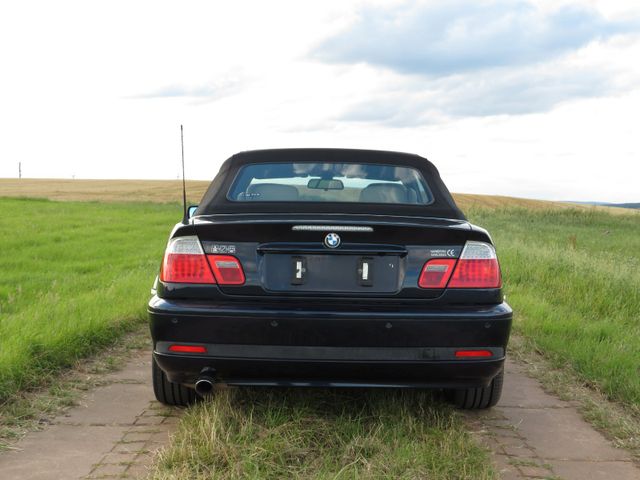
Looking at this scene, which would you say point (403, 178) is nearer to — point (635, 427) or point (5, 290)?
point (635, 427)

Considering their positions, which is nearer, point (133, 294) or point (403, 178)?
point (403, 178)

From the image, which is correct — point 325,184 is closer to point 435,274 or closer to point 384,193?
point 384,193

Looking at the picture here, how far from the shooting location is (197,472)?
9.43ft

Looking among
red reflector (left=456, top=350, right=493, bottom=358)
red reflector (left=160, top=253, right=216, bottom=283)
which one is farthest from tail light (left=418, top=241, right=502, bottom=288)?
red reflector (left=160, top=253, right=216, bottom=283)

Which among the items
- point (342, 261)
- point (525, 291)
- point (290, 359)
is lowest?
point (525, 291)

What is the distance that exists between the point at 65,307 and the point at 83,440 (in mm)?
2906

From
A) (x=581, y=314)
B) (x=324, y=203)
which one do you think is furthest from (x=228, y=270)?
(x=581, y=314)

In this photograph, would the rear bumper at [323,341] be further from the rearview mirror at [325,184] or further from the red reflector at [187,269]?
the rearview mirror at [325,184]

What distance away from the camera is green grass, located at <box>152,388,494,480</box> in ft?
9.78

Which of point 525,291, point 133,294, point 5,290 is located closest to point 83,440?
point 133,294

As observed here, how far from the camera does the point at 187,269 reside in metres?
3.33

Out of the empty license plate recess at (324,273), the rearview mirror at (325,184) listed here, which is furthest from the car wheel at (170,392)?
the rearview mirror at (325,184)

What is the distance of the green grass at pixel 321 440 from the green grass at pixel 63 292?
5.04 feet

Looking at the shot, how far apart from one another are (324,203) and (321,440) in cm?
131
